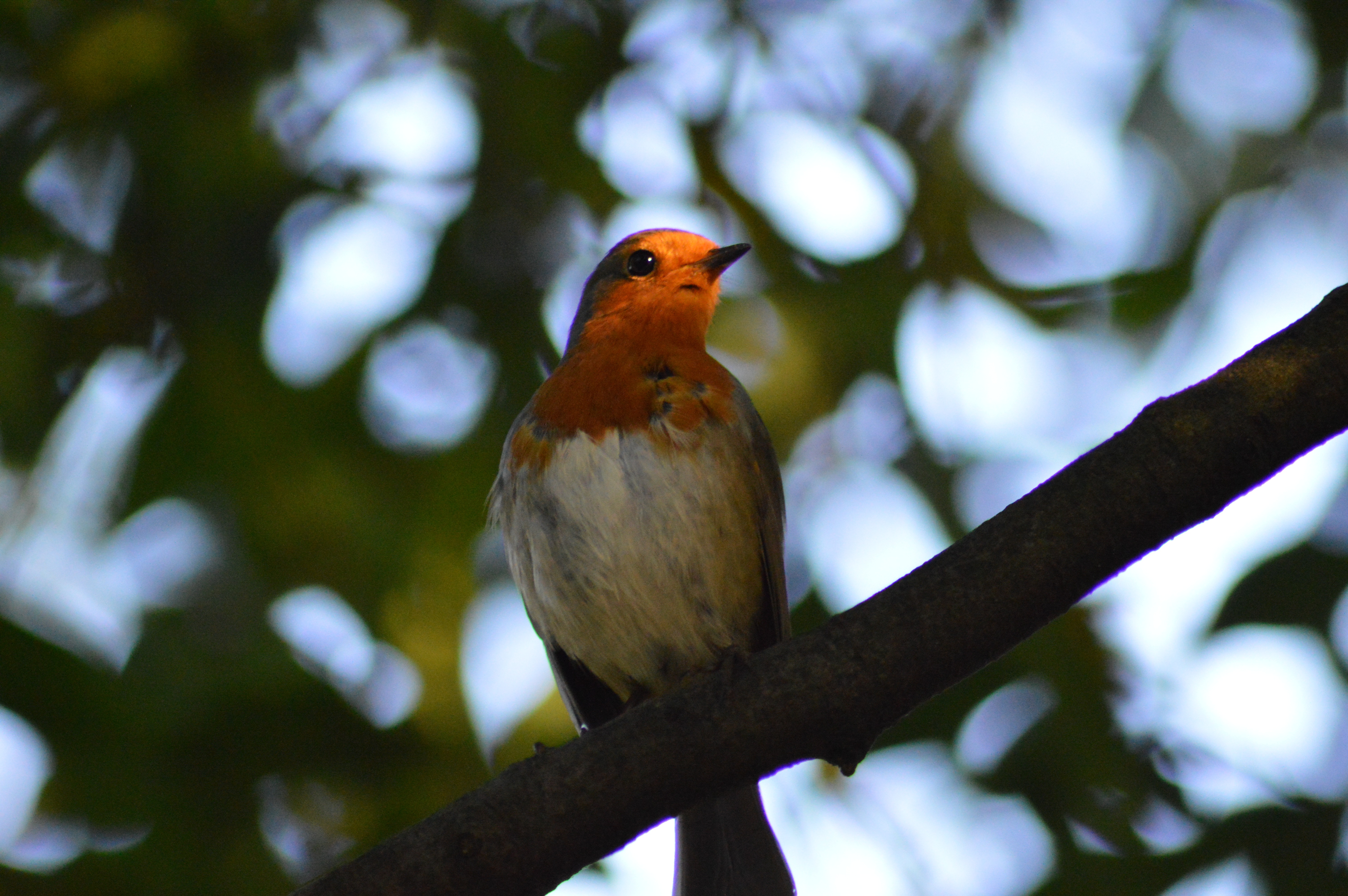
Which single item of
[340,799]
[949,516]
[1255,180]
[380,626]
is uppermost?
[1255,180]

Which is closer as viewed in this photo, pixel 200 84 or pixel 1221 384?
pixel 1221 384

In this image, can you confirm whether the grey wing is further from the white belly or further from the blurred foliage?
the blurred foliage

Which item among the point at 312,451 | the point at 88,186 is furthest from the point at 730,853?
the point at 88,186

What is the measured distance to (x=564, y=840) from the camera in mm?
2225

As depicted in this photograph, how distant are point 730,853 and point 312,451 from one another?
75.4 inches

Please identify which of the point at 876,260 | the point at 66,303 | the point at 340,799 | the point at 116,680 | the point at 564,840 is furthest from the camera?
the point at 876,260

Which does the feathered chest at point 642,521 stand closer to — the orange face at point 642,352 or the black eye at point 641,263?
the orange face at point 642,352

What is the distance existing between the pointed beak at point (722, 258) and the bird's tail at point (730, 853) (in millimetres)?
1682

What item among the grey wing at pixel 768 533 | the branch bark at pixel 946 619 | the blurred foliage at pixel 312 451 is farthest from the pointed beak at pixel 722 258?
the branch bark at pixel 946 619

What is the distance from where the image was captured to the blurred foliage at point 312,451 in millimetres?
3707

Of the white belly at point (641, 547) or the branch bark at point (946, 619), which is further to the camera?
the white belly at point (641, 547)

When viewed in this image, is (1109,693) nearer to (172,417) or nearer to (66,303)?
(172,417)

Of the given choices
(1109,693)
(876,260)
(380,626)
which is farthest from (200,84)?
(1109,693)

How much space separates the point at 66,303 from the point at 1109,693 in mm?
3641
